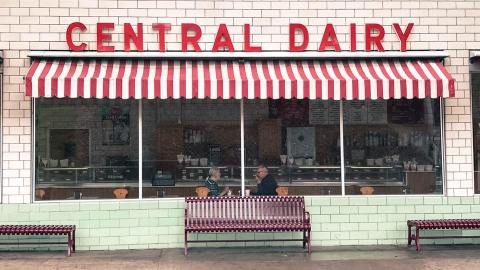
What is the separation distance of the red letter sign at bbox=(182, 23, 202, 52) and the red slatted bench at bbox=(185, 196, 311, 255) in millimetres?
2526

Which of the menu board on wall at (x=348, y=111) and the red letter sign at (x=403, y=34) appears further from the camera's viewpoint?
the menu board on wall at (x=348, y=111)

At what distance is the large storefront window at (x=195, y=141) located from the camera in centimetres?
998

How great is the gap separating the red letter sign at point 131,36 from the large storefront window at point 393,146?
367cm

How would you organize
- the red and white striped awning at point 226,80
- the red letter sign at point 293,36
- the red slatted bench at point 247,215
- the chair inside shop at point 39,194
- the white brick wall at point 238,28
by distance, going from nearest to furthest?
the red and white striped awning at point 226,80 → the red slatted bench at point 247,215 → the white brick wall at point 238,28 → the chair inside shop at point 39,194 → the red letter sign at point 293,36

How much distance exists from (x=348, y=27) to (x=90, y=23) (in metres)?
4.36

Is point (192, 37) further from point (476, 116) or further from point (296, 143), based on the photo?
point (476, 116)

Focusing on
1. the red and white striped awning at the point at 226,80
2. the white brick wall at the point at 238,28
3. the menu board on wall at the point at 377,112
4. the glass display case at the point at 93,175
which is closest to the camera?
the red and white striped awning at the point at 226,80

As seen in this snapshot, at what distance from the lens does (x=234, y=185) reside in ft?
33.1

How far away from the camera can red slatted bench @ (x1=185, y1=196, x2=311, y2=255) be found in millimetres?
9211

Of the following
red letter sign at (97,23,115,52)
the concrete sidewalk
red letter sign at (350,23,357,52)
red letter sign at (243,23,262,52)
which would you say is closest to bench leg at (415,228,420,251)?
the concrete sidewalk

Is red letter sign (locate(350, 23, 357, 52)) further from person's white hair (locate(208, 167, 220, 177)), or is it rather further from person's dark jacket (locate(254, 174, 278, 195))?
person's white hair (locate(208, 167, 220, 177))

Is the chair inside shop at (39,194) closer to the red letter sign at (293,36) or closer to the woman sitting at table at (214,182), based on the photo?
the woman sitting at table at (214,182)

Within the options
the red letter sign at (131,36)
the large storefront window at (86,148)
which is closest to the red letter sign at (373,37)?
the red letter sign at (131,36)

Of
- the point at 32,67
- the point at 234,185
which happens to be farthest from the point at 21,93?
the point at 234,185
